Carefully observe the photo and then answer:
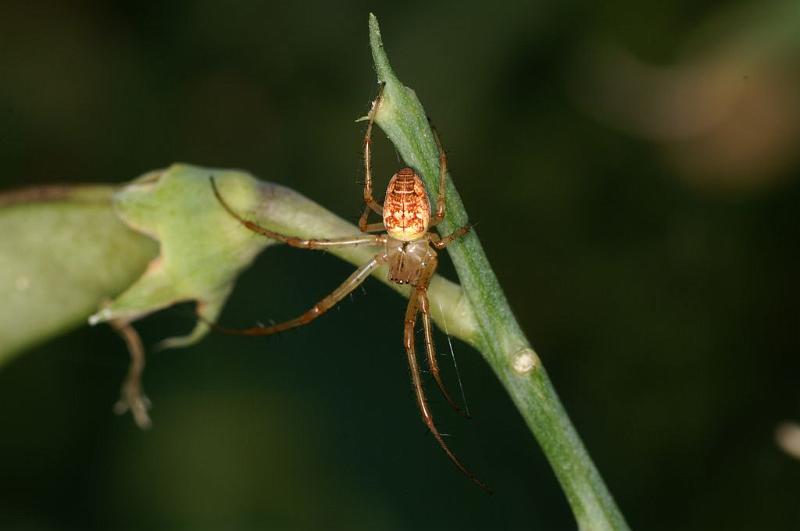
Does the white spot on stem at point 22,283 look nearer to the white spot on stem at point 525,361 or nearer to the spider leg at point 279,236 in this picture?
the spider leg at point 279,236

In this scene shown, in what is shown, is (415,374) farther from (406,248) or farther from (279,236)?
(279,236)

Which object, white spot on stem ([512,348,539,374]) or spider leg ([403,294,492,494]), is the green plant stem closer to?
white spot on stem ([512,348,539,374])

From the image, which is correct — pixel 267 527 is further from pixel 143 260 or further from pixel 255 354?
pixel 143 260

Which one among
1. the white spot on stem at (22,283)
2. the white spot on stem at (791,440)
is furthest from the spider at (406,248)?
the white spot on stem at (791,440)

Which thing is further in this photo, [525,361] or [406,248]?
[406,248]

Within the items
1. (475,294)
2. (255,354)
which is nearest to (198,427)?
(255,354)

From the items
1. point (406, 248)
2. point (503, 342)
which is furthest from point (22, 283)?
point (503, 342)

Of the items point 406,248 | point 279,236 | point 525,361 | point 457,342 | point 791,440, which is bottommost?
point 457,342
